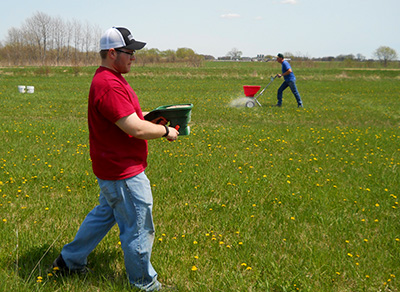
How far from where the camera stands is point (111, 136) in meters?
2.81

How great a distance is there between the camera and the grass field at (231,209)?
337 centimetres

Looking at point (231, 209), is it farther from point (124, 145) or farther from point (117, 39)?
point (117, 39)

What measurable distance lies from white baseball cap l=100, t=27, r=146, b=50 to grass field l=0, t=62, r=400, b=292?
1.98 meters

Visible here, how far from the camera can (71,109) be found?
44.4ft

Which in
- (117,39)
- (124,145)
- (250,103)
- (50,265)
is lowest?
(50,265)

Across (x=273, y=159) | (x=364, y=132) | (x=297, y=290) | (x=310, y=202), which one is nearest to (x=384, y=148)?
(x=364, y=132)

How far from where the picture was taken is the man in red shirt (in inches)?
104

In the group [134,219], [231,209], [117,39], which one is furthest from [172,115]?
[231,209]

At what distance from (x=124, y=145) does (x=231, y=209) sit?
8.01 ft

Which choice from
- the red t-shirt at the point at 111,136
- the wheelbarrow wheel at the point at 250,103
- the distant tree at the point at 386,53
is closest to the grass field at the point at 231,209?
the red t-shirt at the point at 111,136

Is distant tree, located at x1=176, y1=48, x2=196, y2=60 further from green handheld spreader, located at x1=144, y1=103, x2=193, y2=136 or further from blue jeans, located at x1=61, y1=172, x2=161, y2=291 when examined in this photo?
blue jeans, located at x1=61, y1=172, x2=161, y2=291

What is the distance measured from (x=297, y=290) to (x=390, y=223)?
205 cm

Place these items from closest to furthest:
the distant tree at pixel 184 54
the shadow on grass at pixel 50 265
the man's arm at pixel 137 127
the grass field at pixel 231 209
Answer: the man's arm at pixel 137 127, the shadow on grass at pixel 50 265, the grass field at pixel 231 209, the distant tree at pixel 184 54

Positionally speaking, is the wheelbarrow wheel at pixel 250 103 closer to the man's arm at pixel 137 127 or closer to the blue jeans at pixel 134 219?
the blue jeans at pixel 134 219
